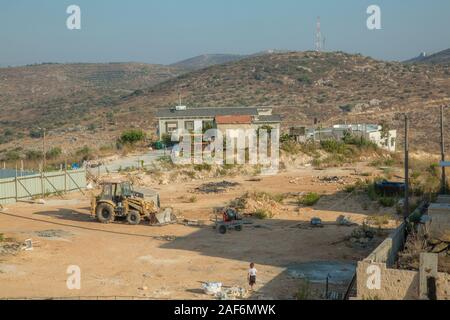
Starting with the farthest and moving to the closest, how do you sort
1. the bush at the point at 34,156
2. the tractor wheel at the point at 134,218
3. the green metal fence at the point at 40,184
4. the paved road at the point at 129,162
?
the bush at the point at 34,156
the paved road at the point at 129,162
the green metal fence at the point at 40,184
the tractor wheel at the point at 134,218

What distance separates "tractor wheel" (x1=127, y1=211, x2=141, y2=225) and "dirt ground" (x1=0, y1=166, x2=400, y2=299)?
0.43m

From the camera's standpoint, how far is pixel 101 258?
20859 millimetres

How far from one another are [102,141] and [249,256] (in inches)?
1958

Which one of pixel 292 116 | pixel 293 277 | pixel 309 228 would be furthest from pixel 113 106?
pixel 293 277

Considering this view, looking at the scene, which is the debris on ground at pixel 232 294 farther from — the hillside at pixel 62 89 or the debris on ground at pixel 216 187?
the hillside at pixel 62 89

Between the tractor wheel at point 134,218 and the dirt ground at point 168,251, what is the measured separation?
0.43 meters

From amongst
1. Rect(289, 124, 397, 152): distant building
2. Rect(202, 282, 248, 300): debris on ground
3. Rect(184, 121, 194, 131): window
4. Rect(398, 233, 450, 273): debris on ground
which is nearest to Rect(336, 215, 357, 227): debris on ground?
Rect(398, 233, 450, 273): debris on ground

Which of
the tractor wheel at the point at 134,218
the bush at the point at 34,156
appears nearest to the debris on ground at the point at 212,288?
the tractor wheel at the point at 134,218

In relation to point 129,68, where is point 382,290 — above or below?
below

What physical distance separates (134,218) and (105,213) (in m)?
1.41

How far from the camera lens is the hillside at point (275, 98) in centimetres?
7681

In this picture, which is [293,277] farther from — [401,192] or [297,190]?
[297,190]

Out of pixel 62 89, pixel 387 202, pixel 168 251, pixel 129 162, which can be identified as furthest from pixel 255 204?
pixel 62 89

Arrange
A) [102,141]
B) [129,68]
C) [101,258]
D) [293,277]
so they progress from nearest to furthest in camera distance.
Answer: [293,277]
[101,258]
[102,141]
[129,68]
